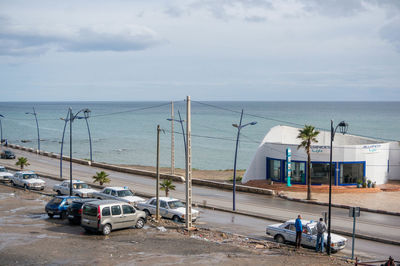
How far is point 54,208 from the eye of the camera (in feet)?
82.7

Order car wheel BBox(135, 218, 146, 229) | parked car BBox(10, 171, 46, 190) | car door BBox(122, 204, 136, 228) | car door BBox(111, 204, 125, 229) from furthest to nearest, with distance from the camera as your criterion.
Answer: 1. parked car BBox(10, 171, 46, 190)
2. car wheel BBox(135, 218, 146, 229)
3. car door BBox(122, 204, 136, 228)
4. car door BBox(111, 204, 125, 229)

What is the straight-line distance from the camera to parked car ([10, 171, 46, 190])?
38281 millimetres

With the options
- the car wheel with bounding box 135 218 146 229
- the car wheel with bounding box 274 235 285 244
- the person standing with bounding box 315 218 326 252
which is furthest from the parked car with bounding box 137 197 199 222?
the person standing with bounding box 315 218 326 252

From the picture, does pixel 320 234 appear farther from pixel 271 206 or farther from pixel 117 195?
pixel 117 195

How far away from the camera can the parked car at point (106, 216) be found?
2100 centimetres

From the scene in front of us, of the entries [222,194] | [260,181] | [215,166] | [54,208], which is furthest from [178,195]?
[215,166]

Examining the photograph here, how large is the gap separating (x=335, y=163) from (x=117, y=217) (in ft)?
95.1

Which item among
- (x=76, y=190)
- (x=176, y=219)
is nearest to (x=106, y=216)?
(x=176, y=219)

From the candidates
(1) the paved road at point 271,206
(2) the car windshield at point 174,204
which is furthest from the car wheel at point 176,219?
(1) the paved road at point 271,206

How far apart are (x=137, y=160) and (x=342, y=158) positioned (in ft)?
192

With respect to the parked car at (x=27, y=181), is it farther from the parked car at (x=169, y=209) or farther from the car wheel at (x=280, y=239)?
the car wheel at (x=280, y=239)

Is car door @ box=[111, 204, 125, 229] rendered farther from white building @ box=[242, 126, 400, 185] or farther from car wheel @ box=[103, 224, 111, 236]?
white building @ box=[242, 126, 400, 185]

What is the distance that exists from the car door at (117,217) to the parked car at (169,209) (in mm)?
5574

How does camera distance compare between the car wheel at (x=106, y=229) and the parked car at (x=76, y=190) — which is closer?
the car wheel at (x=106, y=229)
